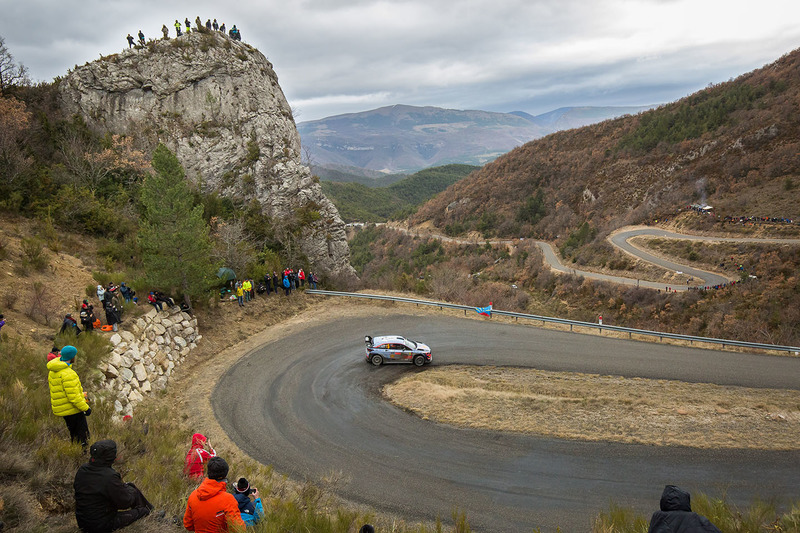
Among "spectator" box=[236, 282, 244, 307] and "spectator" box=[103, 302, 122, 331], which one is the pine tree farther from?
"spectator" box=[236, 282, 244, 307]

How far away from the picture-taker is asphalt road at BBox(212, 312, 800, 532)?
31.5 ft

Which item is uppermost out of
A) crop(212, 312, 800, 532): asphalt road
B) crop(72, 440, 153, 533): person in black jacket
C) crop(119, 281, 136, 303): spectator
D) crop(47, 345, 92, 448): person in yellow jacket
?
crop(119, 281, 136, 303): spectator

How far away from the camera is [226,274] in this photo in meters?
22.2

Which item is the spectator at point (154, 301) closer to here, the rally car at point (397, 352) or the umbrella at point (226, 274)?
the umbrella at point (226, 274)

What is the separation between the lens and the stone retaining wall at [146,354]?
12.8 m

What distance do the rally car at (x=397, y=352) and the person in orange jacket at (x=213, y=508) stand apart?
39.3 feet

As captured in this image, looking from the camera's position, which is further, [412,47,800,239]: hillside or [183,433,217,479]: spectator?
[412,47,800,239]: hillside

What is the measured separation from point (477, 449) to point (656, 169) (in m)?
66.7

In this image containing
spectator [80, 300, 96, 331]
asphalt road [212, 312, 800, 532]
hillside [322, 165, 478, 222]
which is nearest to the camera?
asphalt road [212, 312, 800, 532]

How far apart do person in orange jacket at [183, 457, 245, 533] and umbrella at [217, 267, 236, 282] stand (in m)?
17.8

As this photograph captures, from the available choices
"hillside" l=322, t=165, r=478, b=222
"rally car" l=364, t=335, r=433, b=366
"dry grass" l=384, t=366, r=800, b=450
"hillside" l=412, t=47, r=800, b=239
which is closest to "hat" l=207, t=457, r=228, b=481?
"dry grass" l=384, t=366, r=800, b=450

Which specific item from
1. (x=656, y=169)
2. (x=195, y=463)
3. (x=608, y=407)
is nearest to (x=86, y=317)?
(x=195, y=463)

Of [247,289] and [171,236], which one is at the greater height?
[171,236]

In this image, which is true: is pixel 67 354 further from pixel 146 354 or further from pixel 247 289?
pixel 247 289
